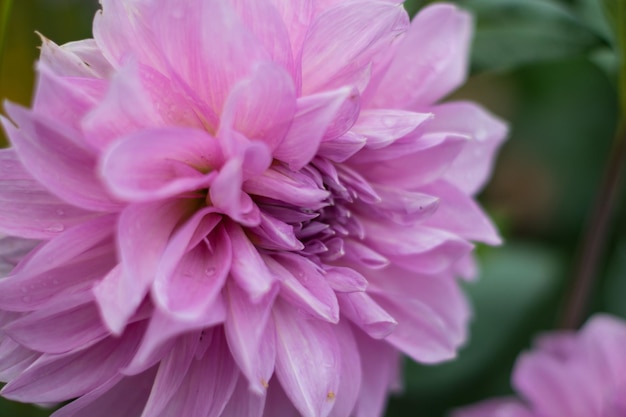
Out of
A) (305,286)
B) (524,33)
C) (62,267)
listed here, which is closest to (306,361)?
(305,286)

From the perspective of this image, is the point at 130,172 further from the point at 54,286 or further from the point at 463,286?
the point at 463,286

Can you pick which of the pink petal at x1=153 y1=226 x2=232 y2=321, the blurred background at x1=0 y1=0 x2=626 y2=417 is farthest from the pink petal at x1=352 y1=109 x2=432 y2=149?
the blurred background at x1=0 y1=0 x2=626 y2=417

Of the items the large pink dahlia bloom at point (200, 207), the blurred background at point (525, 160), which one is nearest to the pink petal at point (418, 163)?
the large pink dahlia bloom at point (200, 207)

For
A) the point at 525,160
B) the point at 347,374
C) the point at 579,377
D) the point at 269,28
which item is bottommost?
the point at 525,160

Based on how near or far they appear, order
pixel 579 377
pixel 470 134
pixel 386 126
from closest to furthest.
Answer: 1. pixel 386 126
2. pixel 470 134
3. pixel 579 377

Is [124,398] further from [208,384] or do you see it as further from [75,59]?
[75,59]

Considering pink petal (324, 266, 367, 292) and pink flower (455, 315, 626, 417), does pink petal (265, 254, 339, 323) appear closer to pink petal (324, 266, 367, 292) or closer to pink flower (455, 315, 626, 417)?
pink petal (324, 266, 367, 292)
